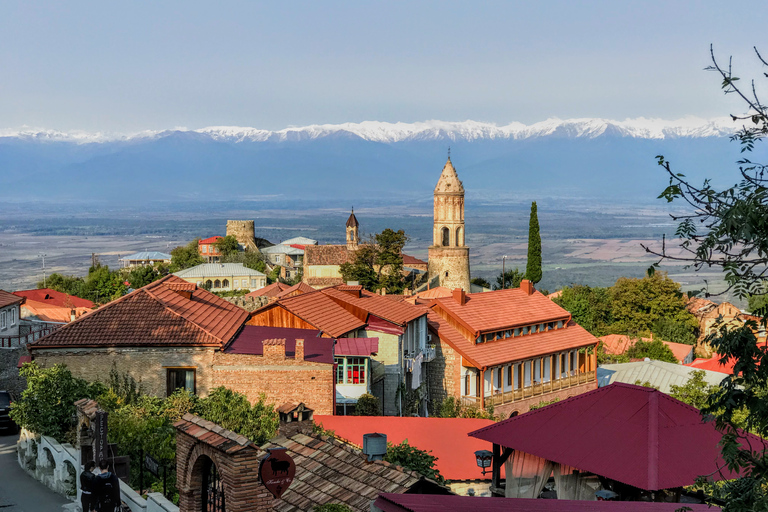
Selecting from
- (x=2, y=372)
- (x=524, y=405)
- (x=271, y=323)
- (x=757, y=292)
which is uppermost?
(x=757, y=292)

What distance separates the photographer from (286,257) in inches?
5571

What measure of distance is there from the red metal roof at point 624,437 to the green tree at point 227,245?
117309mm

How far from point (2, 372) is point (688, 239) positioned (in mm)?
31997

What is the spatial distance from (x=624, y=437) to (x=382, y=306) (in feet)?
75.2

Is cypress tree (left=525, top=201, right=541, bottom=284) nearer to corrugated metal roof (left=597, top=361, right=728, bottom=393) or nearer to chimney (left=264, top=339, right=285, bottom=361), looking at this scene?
corrugated metal roof (left=597, top=361, right=728, bottom=393)

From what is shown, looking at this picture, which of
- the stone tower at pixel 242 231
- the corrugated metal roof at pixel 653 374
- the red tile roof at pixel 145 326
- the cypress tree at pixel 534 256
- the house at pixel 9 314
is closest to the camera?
the red tile roof at pixel 145 326

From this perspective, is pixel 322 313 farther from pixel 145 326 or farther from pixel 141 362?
pixel 141 362

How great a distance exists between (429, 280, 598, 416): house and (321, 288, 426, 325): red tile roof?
160 inches

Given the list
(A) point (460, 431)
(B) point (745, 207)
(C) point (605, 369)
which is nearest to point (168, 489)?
(A) point (460, 431)

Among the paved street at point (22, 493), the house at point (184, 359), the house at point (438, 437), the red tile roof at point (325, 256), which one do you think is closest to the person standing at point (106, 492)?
the paved street at point (22, 493)

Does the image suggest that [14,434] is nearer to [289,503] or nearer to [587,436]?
[289,503]

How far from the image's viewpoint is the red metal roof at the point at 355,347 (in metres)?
28.9

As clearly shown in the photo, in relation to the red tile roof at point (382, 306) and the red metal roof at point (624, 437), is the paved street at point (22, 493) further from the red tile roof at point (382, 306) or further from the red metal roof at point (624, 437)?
the red tile roof at point (382, 306)

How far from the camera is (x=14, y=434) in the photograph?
25.6 metres
